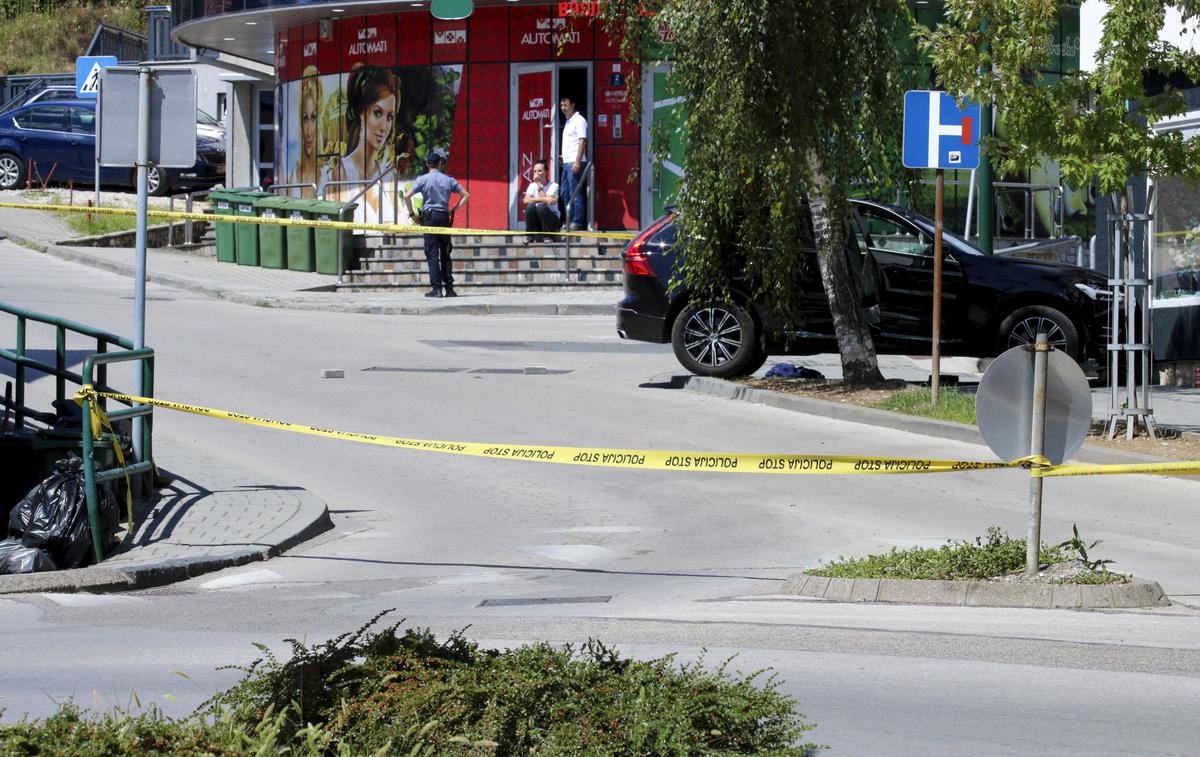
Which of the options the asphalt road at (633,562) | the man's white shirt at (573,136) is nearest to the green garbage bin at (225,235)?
the man's white shirt at (573,136)

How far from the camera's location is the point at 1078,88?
1323 cm

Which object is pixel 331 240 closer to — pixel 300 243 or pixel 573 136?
pixel 300 243

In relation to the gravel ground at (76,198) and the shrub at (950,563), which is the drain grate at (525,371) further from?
the gravel ground at (76,198)

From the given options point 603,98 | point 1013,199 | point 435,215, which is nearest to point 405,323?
point 435,215

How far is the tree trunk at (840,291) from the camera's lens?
15711 mm

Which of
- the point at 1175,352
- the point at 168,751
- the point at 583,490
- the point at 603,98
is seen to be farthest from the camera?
the point at 603,98

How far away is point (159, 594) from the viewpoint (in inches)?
351

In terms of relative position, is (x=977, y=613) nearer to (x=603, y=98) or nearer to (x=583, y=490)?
(x=583, y=490)

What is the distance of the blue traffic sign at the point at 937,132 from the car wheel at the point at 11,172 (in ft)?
92.7

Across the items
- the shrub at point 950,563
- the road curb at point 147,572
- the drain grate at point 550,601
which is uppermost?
the shrub at point 950,563

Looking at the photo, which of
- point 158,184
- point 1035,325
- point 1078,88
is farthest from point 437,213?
point 158,184

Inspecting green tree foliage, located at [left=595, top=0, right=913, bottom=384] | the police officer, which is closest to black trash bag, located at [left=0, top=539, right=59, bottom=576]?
green tree foliage, located at [left=595, top=0, right=913, bottom=384]

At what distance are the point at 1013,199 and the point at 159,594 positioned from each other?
26398 millimetres

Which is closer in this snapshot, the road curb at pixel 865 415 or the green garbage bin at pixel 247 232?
the road curb at pixel 865 415
